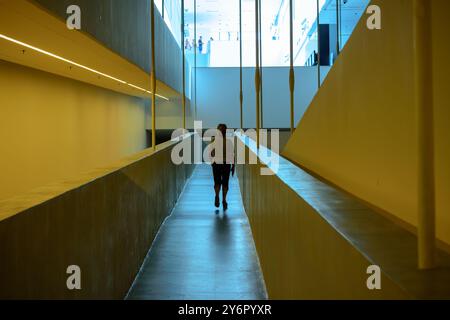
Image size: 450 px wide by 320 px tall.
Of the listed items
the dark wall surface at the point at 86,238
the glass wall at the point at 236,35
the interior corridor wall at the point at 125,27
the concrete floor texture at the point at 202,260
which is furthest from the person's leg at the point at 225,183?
the glass wall at the point at 236,35

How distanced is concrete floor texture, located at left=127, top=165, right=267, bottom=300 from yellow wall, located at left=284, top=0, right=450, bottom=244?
1693 mm

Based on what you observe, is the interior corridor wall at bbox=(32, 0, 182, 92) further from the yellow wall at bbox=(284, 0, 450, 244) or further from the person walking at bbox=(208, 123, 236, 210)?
the yellow wall at bbox=(284, 0, 450, 244)

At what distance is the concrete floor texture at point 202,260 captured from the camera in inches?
216

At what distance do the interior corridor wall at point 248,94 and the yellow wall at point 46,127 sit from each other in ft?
24.4

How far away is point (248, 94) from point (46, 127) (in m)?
13.0

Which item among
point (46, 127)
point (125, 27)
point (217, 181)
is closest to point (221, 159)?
point (217, 181)

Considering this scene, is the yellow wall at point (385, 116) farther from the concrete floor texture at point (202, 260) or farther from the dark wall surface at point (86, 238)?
the concrete floor texture at point (202, 260)

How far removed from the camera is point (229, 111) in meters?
22.9

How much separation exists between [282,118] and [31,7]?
1805 cm

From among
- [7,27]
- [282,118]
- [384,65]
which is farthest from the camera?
[282,118]

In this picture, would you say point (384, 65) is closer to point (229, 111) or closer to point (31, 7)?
point (31, 7)

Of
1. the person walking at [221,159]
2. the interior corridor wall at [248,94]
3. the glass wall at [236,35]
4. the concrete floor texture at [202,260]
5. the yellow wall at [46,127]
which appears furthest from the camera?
the interior corridor wall at [248,94]

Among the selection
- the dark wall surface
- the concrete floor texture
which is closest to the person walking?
the concrete floor texture
